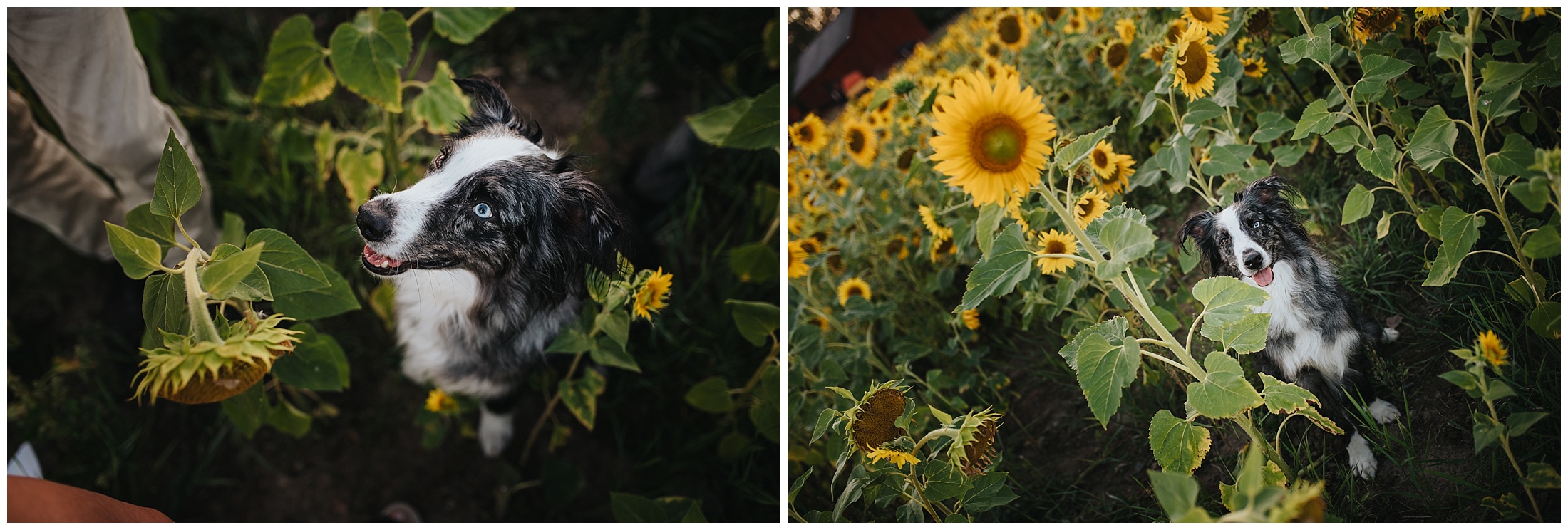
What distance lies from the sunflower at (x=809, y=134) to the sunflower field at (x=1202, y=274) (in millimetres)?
157

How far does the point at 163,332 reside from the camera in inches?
28.0

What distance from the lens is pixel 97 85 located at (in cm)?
105

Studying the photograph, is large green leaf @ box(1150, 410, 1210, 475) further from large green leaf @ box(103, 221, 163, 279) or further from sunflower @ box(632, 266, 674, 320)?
large green leaf @ box(103, 221, 163, 279)

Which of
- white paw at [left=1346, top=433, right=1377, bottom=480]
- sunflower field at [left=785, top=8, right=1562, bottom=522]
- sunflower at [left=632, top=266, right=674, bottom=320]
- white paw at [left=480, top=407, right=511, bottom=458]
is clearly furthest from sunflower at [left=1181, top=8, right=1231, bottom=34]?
white paw at [left=480, top=407, right=511, bottom=458]

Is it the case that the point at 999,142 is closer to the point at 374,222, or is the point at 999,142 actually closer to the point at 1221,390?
the point at 1221,390

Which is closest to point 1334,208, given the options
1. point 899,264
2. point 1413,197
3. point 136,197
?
point 1413,197

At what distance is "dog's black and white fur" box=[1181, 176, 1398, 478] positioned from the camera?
72 centimetres

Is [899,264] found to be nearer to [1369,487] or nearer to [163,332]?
[1369,487]

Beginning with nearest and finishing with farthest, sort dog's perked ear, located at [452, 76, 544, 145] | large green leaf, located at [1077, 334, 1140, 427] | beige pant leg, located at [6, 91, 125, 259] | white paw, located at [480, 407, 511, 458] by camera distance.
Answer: large green leaf, located at [1077, 334, 1140, 427] → dog's perked ear, located at [452, 76, 544, 145] → beige pant leg, located at [6, 91, 125, 259] → white paw, located at [480, 407, 511, 458]

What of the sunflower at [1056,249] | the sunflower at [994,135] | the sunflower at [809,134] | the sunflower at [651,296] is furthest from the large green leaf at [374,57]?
the sunflower at [1056,249]

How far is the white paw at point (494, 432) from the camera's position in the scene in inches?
55.0

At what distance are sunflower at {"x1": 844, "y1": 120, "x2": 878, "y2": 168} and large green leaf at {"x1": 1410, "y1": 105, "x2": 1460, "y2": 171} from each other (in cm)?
63

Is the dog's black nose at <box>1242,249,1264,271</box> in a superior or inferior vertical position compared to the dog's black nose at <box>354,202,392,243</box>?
inferior

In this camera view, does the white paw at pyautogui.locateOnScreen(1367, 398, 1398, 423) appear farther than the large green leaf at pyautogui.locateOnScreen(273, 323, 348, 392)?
No
